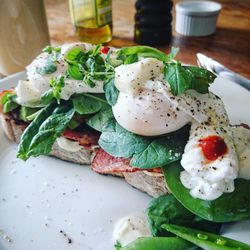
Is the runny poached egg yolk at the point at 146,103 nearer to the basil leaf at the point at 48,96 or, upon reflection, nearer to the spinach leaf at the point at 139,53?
the spinach leaf at the point at 139,53

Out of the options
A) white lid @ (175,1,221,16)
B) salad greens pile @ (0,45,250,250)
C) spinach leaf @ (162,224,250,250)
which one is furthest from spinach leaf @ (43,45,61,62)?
white lid @ (175,1,221,16)

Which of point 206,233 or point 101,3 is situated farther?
point 101,3

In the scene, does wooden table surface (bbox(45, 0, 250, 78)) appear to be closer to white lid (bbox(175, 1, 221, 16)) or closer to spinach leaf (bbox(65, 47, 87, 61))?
white lid (bbox(175, 1, 221, 16))

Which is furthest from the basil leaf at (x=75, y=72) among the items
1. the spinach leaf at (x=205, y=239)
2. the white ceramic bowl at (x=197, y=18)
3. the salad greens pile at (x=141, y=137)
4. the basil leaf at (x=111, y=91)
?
the white ceramic bowl at (x=197, y=18)

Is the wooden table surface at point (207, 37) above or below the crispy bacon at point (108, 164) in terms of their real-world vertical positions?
below

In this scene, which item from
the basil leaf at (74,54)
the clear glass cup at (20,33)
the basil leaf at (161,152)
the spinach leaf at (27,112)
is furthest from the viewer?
the clear glass cup at (20,33)

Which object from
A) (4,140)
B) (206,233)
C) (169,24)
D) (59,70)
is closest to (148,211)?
(206,233)

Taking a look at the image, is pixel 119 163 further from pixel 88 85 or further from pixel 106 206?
pixel 88 85
